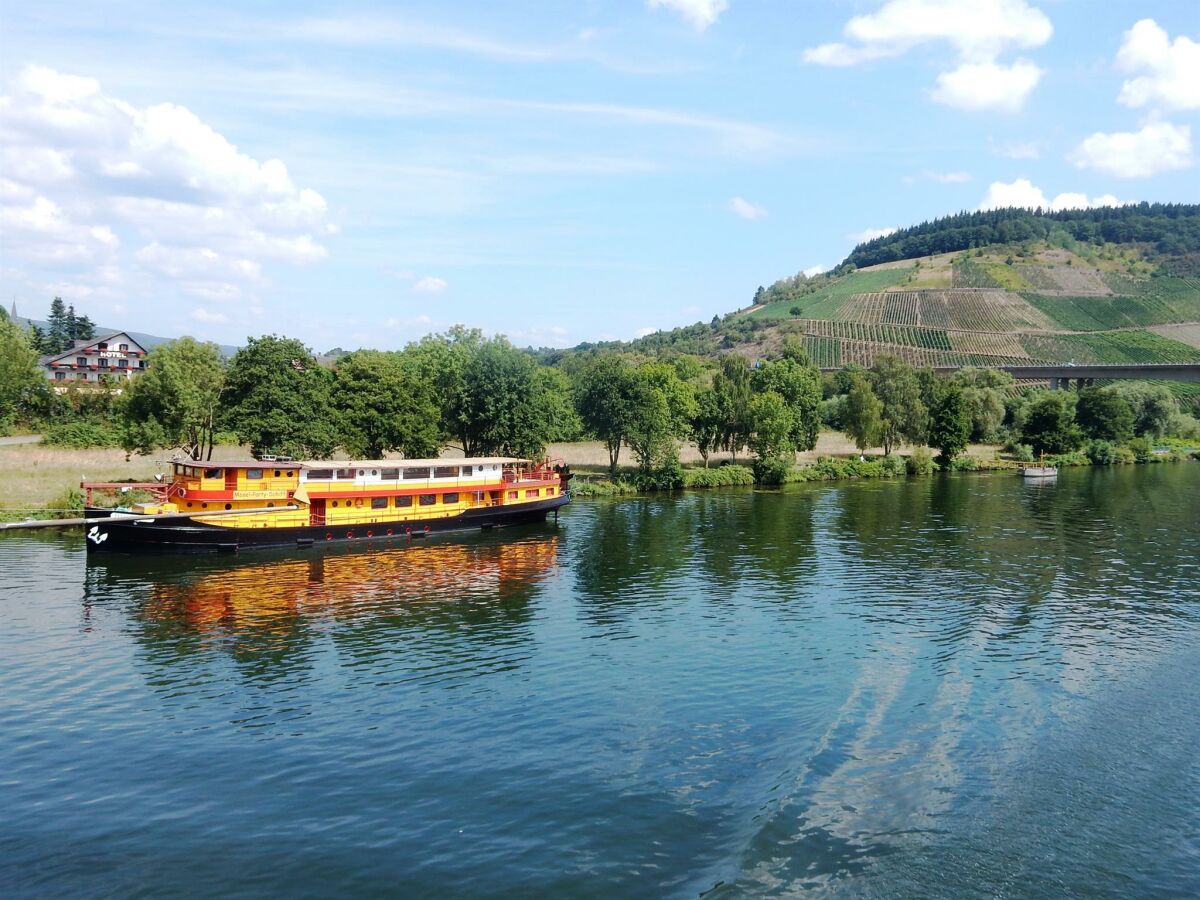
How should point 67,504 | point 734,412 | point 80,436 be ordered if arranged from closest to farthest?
point 67,504 → point 80,436 → point 734,412

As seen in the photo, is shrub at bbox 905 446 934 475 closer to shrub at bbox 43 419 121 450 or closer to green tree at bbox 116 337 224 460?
green tree at bbox 116 337 224 460

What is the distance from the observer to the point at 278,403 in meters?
73.8

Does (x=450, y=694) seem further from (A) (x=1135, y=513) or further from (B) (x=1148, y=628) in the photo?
(A) (x=1135, y=513)

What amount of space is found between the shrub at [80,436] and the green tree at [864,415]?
87.3m

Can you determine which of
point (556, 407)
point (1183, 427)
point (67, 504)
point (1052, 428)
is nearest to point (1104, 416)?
point (1052, 428)

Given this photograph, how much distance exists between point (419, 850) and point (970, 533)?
56.4m

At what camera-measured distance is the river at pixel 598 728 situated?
73.0 feet

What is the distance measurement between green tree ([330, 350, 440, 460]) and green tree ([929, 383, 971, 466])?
69853mm

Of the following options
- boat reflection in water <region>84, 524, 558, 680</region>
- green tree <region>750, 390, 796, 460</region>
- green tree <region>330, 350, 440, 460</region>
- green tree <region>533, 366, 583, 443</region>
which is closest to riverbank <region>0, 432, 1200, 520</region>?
green tree <region>750, 390, 796, 460</region>

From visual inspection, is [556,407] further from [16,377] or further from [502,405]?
[16,377]

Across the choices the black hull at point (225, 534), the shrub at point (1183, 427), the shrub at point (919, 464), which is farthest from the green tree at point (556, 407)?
the shrub at point (1183, 427)

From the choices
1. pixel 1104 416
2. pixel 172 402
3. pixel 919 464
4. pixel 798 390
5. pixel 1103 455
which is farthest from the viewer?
pixel 1104 416

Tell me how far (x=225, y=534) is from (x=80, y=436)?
4963 centimetres

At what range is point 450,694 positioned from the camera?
108 ft
